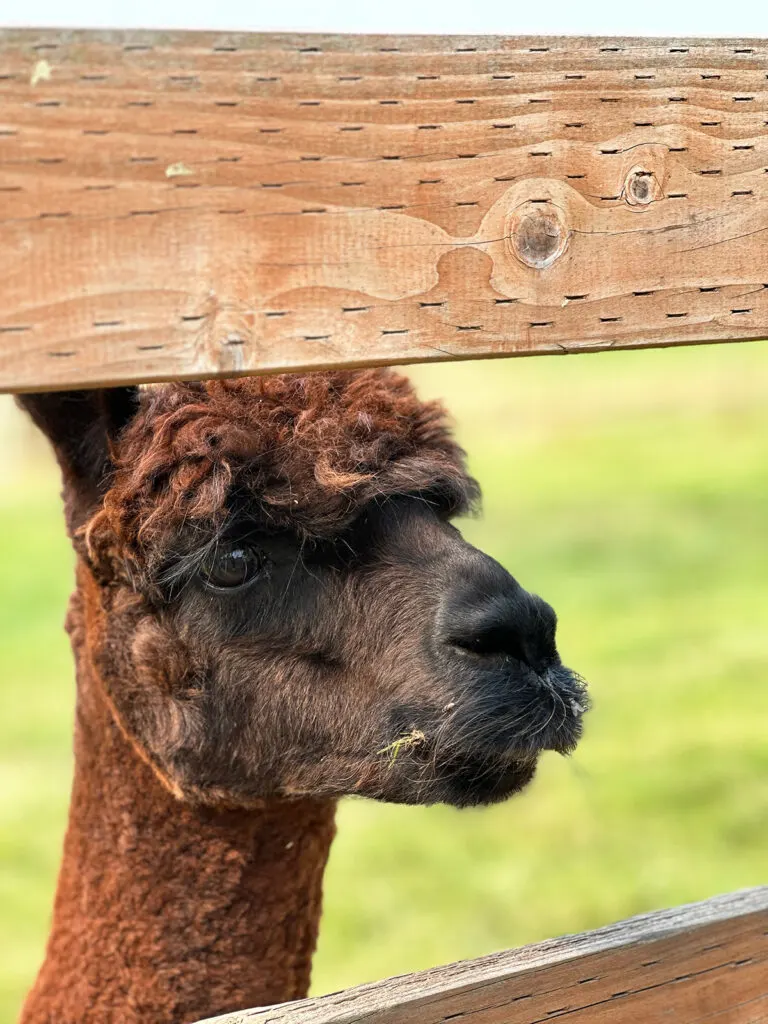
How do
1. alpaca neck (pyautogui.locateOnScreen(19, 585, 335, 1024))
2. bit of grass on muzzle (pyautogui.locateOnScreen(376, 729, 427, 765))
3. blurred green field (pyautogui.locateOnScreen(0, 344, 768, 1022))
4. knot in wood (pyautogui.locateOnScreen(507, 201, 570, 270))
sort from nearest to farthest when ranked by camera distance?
knot in wood (pyautogui.locateOnScreen(507, 201, 570, 270))
bit of grass on muzzle (pyautogui.locateOnScreen(376, 729, 427, 765))
alpaca neck (pyautogui.locateOnScreen(19, 585, 335, 1024))
blurred green field (pyautogui.locateOnScreen(0, 344, 768, 1022))

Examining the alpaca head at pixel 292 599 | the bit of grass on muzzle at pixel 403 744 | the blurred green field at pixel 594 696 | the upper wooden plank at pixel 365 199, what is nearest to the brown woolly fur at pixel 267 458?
the alpaca head at pixel 292 599

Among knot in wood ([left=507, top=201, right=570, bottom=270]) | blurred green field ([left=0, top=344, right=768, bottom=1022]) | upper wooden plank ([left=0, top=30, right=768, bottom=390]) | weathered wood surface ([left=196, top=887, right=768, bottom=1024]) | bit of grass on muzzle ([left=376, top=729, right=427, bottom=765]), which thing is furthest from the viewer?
blurred green field ([left=0, top=344, right=768, bottom=1022])

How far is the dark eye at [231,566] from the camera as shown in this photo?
2.45 metres

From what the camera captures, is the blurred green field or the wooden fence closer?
the wooden fence

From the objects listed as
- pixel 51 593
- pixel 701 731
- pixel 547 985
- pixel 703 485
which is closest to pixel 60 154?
pixel 547 985

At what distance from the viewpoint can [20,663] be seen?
Answer: 1061 cm

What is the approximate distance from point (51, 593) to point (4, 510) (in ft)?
10.6

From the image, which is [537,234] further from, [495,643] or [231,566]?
[231,566]

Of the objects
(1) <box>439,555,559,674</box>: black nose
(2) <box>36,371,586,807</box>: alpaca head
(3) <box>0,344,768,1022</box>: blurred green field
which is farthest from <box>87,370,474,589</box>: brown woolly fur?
(3) <box>0,344,768,1022</box>: blurred green field

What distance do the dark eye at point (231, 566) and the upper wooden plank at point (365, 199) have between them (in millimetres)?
1001

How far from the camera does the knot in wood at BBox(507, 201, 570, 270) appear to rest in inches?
61.7

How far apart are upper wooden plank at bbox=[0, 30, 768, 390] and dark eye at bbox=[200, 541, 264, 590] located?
1.00m

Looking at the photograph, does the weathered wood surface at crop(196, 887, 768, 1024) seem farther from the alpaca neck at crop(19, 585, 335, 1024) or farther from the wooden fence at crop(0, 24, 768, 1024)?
the alpaca neck at crop(19, 585, 335, 1024)

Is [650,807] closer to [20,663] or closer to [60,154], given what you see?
[20,663]
